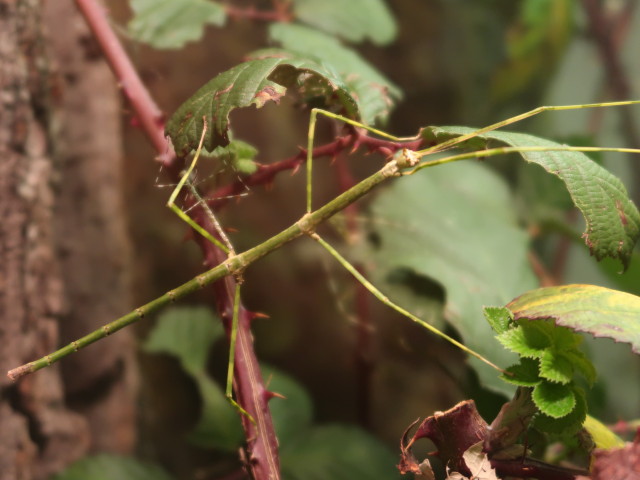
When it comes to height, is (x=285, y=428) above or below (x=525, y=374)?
below

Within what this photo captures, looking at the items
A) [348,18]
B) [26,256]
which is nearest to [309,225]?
[26,256]

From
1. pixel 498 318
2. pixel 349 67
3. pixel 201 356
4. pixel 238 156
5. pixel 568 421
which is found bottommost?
pixel 201 356

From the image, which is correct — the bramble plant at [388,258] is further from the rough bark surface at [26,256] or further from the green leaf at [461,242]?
the rough bark surface at [26,256]

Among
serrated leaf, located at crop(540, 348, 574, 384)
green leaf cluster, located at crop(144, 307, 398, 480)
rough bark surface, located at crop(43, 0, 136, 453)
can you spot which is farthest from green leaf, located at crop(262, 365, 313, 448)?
serrated leaf, located at crop(540, 348, 574, 384)

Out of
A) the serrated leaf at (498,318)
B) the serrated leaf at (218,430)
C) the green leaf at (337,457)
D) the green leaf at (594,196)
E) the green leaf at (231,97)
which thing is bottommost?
the green leaf at (337,457)

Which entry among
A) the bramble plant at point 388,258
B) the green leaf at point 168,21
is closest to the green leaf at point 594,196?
the bramble plant at point 388,258

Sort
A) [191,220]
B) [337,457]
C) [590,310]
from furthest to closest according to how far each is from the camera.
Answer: [337,457]
[191,220]
[590,310]

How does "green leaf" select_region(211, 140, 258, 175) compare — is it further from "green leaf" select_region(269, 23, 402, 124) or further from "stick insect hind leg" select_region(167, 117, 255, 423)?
"green leaf" select_region(269, 23, 402, 124)

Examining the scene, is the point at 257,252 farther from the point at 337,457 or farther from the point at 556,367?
the point at 337,457
